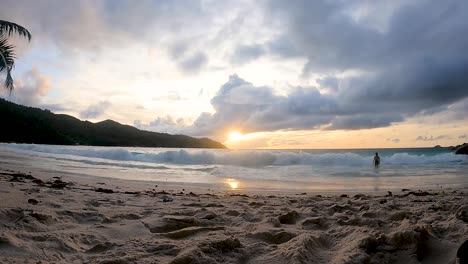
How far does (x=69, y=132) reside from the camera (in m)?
89.0

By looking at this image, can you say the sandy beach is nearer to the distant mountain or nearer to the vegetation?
the vegetation

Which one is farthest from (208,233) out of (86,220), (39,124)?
(39,124)

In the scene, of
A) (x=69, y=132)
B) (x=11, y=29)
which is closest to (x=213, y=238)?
(x=11, y=29)

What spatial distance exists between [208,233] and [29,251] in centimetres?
152

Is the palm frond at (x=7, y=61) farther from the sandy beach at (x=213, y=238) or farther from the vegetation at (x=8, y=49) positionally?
the sandy beach at (x=213, y=238)

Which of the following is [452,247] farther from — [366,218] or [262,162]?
[262,162]

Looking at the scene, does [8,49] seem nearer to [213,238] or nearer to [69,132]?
[213,238]

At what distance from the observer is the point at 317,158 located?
26266mm

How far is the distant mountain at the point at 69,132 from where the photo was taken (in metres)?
57.5

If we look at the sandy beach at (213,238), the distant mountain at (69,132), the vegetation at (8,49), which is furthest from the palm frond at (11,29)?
the distant mountain at (69,132)

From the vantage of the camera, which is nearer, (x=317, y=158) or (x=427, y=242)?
(x=427, y=242)

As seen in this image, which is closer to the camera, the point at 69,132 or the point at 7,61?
the point at 7,61

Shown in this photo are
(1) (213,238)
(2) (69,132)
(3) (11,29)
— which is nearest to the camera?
(1) (213,238)

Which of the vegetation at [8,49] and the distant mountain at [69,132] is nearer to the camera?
the vegetation at [8,49]
